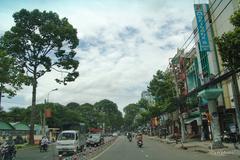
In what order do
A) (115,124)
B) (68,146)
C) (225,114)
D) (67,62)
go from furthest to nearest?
(115,124) < (67,62) < (225,114) < (68,146)

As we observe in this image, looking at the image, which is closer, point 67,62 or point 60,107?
point 67,62

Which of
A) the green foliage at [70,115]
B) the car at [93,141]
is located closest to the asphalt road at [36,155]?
the green foliage at [70,115]

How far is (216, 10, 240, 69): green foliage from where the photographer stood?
14.4m

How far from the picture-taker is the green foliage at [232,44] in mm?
14398

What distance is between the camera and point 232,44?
1493 cm

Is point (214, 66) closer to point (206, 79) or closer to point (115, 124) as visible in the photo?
point (206, 79)

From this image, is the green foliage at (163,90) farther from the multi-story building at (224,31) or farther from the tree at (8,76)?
the tree at (8,76)

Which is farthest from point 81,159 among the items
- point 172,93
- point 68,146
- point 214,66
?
point 172,93

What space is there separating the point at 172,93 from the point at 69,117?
61053mm

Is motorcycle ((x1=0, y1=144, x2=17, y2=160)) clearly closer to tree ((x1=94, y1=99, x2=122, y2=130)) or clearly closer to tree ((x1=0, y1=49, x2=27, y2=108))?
tree ((x1=0, y1=49, x2=27, y2=108))

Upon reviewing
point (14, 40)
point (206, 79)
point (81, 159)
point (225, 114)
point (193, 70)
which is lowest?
point (81, 159)

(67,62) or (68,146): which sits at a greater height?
(67,62)

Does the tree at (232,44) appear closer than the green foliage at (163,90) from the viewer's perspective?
Yes

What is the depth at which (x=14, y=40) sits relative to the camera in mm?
44719
